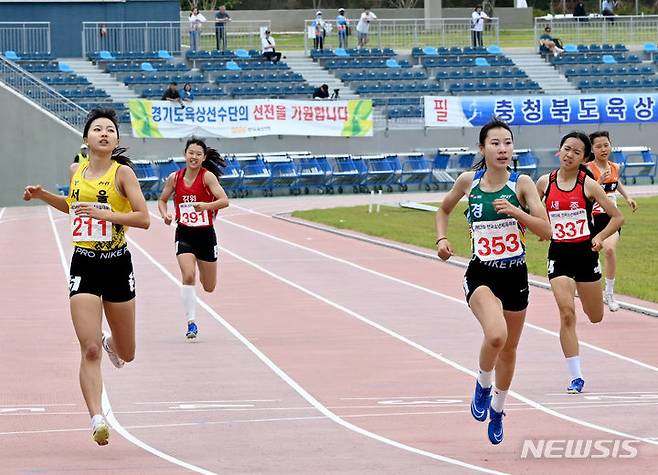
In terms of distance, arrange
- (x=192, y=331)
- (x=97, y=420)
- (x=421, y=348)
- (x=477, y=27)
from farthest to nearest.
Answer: (x=477, y=27) < (x=192, y=331) < (x=421, y=348) < (x=97, y=420)

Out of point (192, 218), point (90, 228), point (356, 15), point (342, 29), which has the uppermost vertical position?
point (356, 15)

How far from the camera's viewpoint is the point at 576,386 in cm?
1046

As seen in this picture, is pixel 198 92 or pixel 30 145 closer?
pixel 30 145

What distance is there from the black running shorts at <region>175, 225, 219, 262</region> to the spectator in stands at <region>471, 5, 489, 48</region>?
40.8m

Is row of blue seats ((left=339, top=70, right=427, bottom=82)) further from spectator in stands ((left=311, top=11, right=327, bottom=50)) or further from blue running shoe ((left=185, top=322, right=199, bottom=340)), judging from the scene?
blue running shoe ((left=185, top=322, right=199, bottom=340))

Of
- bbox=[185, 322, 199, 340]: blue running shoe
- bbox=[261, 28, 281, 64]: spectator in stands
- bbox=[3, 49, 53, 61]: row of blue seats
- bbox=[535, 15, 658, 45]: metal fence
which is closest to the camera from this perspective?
bbox=[185, 322, 199, 340]: blue running shoe

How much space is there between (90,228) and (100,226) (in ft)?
0.20

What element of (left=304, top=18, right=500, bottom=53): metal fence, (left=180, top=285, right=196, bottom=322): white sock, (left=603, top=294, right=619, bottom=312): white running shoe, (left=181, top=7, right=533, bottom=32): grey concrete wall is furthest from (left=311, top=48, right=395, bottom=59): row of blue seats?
(left=180, top=285, right=196, bottom=322): white sock

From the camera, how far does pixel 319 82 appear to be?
4853cm

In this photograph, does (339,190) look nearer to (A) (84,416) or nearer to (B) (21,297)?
(B) (21,297)

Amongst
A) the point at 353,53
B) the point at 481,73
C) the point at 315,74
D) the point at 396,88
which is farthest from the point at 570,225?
the point at 353,53

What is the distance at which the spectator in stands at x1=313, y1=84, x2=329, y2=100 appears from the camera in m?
45.1

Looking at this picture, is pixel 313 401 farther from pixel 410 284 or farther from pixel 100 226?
pixel 410 284

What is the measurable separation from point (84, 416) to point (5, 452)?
1.39 m
